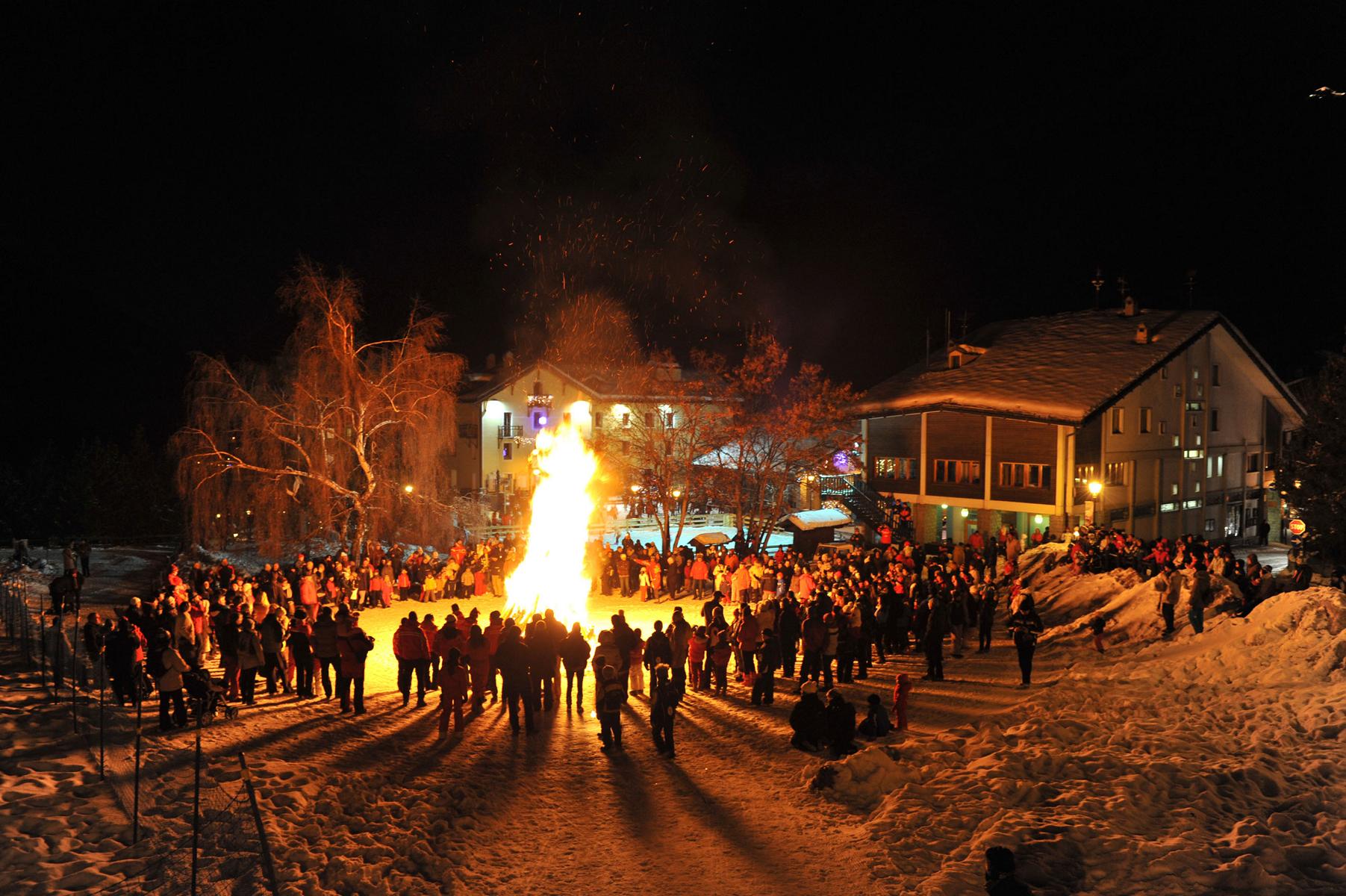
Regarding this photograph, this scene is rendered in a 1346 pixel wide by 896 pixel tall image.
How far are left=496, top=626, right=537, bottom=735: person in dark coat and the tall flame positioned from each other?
6.00 meters

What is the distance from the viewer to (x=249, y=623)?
14.1 metres

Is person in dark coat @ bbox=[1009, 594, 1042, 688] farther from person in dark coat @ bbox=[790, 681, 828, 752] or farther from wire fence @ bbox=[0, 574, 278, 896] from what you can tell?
wire fence @ bbox=[0, 574, 278, 896]

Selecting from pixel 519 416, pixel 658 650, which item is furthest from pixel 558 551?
pixel 519 416

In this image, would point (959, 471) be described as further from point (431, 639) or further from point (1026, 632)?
point (431, 639)

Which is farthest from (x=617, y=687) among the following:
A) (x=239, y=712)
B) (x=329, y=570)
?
(x=329, y=570)

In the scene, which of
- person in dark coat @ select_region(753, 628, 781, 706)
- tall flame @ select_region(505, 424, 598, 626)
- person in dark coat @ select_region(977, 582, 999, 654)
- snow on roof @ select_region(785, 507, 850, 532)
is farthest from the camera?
snow on roof @ select_region(785, 507, 850, 532)

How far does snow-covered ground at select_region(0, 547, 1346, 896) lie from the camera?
8.33 m

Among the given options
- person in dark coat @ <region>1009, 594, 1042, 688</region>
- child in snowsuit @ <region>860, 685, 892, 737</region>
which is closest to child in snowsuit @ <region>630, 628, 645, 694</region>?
child in snowsuit @ <region>860, 685, 892, 737</region>

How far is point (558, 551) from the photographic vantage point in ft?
87.8

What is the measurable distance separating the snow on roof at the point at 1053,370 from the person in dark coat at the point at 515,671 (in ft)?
88.7

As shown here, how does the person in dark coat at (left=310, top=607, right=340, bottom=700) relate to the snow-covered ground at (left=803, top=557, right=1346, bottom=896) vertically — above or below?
above

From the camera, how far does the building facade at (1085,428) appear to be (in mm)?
35375

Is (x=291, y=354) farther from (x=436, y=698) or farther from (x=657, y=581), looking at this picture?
(x=436, y=698)

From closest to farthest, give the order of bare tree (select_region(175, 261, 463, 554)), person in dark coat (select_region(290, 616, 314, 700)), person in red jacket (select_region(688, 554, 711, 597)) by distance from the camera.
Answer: person in dark coat (select_region(290, 616, 314, 700)), person in red jacket (select_region(688, 554, 711, 597)), bare tree (select_region(175, 261, 463, 554))
